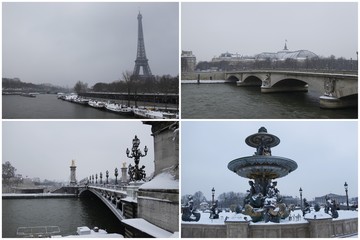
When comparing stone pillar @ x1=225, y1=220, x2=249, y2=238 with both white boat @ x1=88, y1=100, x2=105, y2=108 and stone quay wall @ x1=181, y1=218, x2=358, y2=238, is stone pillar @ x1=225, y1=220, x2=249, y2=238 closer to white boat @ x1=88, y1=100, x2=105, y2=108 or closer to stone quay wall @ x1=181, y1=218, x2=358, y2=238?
stone quay wall @ x1=181, y1=218, x2=358, y2=238

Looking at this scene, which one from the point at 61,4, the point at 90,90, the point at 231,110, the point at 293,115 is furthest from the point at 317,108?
the point at 61,4

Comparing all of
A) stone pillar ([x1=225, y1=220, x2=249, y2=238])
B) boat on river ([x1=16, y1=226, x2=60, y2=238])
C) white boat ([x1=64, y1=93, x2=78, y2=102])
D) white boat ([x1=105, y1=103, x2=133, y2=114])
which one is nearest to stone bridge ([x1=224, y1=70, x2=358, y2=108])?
stone pillar ([x1=225, y1=220, x2=249, y2=238])

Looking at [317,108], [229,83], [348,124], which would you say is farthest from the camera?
[229,83]

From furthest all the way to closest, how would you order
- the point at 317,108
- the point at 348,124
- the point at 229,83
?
the point at 229,83, the point at 317,108, the point at 348,124

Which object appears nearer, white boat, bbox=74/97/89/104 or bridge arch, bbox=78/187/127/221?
white boat, bbox=74/97/89/104

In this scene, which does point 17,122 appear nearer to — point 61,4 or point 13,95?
point 13,95

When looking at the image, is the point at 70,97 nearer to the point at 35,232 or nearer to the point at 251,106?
the point at 35,232
